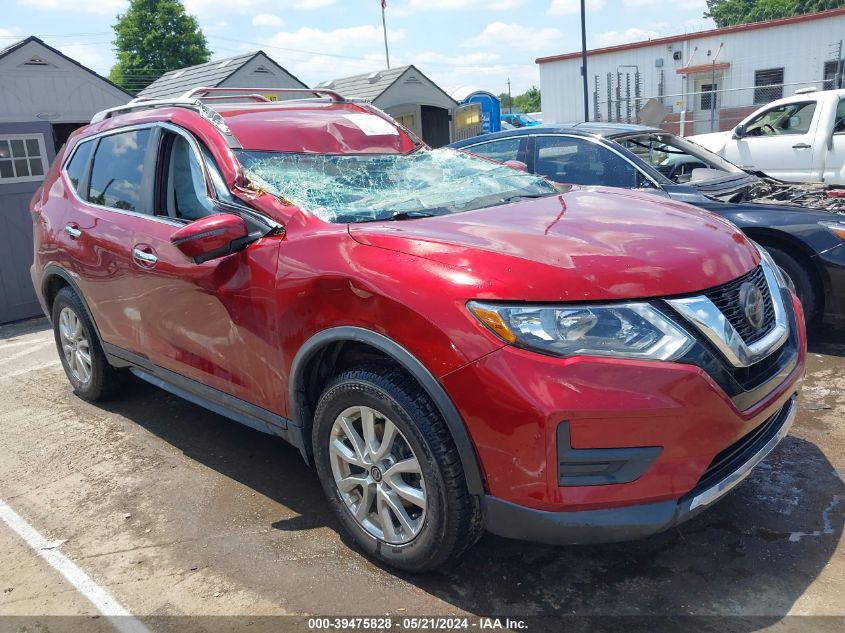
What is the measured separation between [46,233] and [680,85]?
92.1 feet

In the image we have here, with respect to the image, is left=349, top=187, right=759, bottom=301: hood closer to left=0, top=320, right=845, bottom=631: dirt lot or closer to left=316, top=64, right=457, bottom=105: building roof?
left=0, top=320, right=845, bottom=631: dirt lot

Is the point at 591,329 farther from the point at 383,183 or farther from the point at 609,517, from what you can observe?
the point at 383,183

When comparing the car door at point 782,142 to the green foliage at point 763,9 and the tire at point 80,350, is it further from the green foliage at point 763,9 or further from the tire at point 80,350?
the green foliage at point 763,9

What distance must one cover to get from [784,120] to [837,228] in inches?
202

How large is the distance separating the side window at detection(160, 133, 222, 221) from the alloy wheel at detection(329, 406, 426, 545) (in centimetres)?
132

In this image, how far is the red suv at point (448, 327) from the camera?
2312 millimetres

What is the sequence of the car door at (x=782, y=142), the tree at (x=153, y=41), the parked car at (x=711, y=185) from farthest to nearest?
1. the tree at (x=153, y=41)
2. the car door at (x=782, y=142)
3. the parked car at (x=711, y=185)

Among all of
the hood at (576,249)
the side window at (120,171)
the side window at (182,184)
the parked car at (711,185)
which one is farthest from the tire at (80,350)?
the parked car at (711,185)

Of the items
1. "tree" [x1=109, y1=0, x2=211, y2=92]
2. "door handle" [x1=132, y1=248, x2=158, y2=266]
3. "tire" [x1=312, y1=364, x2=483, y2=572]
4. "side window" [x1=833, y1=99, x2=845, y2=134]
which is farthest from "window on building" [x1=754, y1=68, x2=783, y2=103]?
"tree" [x1=109, y1=0, x2=211, y2=92]

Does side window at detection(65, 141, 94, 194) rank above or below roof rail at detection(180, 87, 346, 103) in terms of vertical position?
below

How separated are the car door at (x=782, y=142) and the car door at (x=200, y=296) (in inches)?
284

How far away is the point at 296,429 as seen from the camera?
312 centimetres

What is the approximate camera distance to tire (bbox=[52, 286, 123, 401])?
4.64m

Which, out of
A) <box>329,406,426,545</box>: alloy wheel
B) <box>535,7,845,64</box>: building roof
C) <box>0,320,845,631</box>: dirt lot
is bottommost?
<box>0,320,845,631</box>: dirt lot
